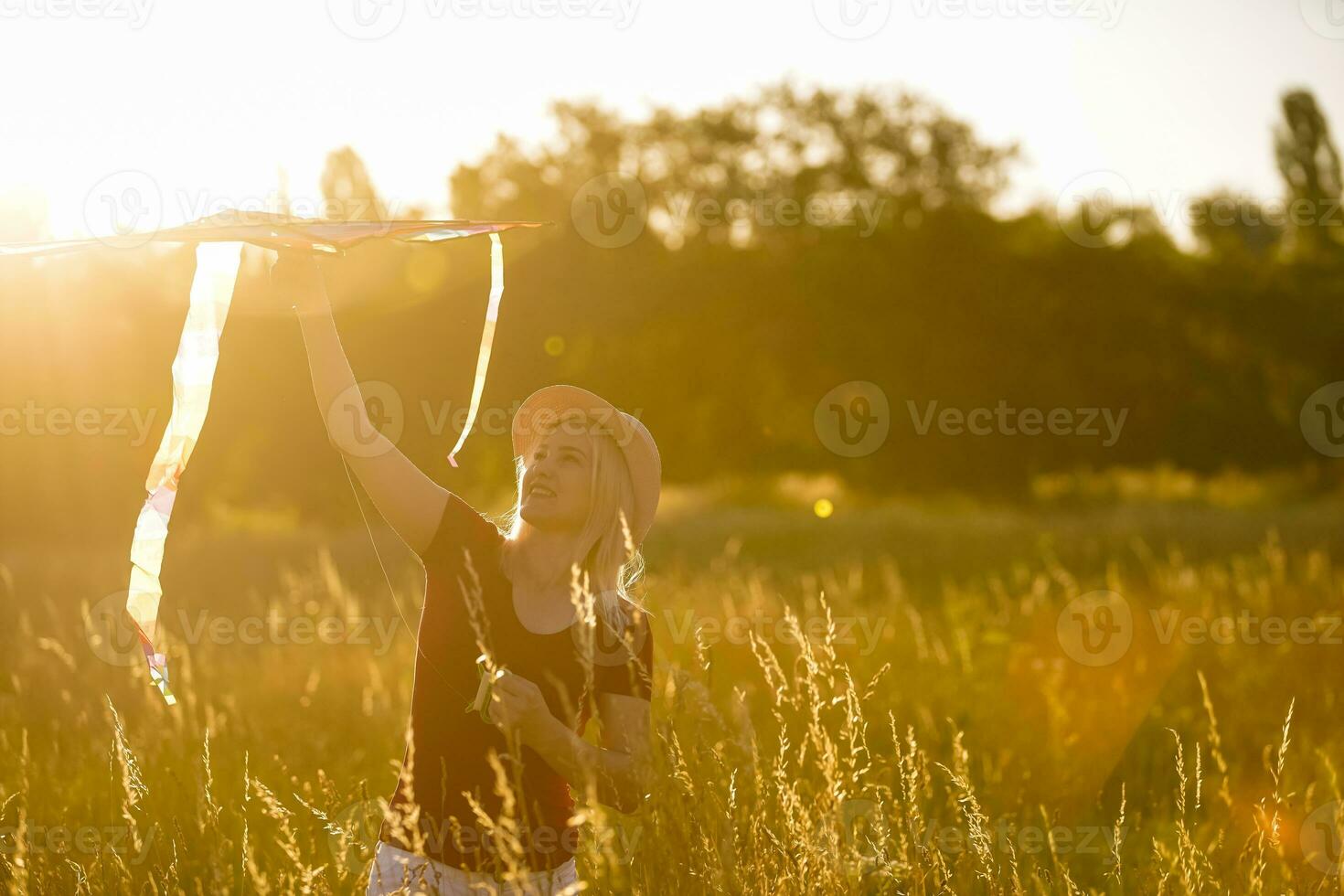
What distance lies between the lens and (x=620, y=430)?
282cm

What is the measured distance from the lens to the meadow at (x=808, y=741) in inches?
93.6

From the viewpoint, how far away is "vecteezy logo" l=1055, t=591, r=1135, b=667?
629 cm

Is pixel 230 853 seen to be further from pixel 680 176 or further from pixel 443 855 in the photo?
pixel 680 176

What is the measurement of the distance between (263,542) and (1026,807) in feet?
45.2

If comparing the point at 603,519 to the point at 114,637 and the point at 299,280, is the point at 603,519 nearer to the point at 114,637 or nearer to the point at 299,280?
the point at 299,280

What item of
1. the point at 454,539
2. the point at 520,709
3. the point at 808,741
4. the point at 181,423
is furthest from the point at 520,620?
the point at 808,741

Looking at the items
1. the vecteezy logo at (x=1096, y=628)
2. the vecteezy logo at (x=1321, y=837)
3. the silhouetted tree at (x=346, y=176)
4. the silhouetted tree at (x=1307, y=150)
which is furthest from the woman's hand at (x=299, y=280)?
the silhouetted tree at (x=1307, y=150)

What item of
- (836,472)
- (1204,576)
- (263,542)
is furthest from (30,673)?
(836,472)

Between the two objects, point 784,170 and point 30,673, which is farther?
point 784,170

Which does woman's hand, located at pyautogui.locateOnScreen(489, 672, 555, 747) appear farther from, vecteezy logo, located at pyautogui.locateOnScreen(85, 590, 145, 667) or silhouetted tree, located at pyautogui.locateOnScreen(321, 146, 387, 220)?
silhouetted tree, located at pyautogui.locateOnScreen(321, 146, 387, 220)

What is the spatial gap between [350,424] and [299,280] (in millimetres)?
366

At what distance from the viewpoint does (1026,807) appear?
3.85m

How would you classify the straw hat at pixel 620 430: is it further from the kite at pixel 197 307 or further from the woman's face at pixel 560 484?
the kite at pixel 197 307

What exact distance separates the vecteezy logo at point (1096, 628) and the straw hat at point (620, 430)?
4.15 m
